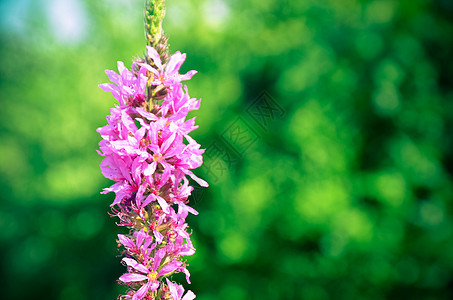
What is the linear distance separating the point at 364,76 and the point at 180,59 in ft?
26.7

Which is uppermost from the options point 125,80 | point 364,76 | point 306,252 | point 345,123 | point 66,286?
point 364,76

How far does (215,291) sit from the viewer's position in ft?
32.6

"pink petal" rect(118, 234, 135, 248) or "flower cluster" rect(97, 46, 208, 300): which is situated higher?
"flower cluster" rect(97, 46, 208, 300)

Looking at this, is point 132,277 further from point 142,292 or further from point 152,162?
point 152,162

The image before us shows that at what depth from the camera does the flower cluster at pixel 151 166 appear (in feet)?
7.21

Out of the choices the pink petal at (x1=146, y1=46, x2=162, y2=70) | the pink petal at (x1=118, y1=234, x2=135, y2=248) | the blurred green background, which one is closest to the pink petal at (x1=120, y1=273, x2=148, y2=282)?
the pink petal at (x1=118, y1=234, x2=135, y2=248)

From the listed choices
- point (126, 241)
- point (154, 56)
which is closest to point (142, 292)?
point (126, 241)

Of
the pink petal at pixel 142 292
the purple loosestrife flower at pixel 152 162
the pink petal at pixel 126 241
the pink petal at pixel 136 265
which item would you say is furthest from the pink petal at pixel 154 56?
the pink petal at pixel 142 292

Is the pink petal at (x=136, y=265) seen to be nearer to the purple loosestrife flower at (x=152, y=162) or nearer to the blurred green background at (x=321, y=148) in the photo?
the purple loosestrife flower at (x=152, y=162)

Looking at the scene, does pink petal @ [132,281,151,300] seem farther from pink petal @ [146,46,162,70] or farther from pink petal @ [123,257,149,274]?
pink petal @ [146,46,162,70]

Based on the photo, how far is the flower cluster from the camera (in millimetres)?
2197

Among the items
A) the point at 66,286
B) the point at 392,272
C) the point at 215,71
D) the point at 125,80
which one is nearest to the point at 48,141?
the point at 66,286

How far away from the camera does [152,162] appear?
220cm

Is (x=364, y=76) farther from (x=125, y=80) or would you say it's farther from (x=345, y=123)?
(x=125, y=80)
